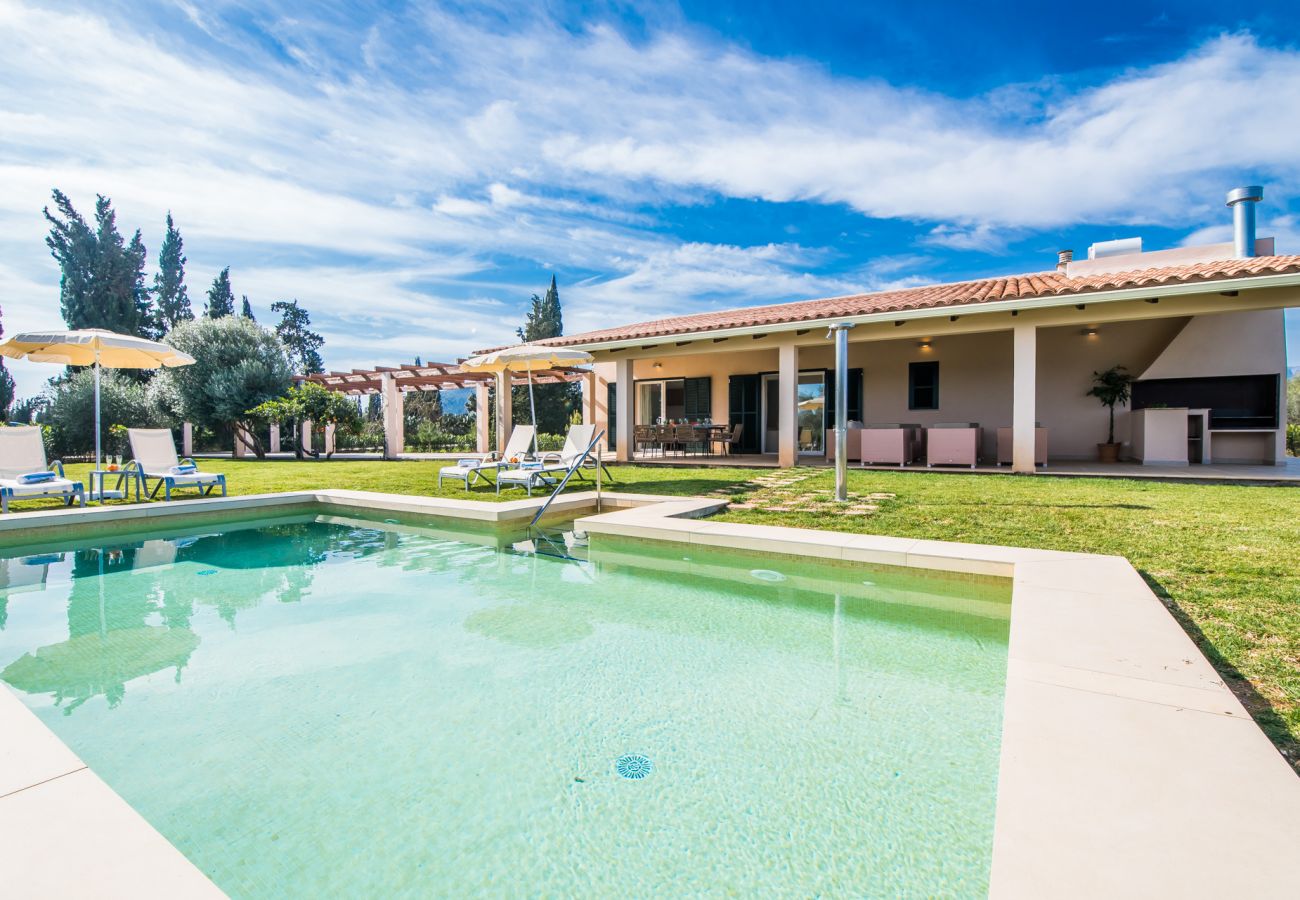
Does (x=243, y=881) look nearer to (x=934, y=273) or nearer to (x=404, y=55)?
(x=404, y=55)

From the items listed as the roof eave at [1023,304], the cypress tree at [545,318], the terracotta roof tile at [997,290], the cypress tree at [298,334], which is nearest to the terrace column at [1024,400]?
the roof eave at [1023,304]

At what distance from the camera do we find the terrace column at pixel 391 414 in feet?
65.8

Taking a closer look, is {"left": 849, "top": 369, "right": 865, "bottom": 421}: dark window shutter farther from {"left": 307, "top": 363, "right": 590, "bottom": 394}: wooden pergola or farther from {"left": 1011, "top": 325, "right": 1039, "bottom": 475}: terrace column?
{"left": 307, "top": 363, "right": 590, "bottom": 394}: wooden pergola

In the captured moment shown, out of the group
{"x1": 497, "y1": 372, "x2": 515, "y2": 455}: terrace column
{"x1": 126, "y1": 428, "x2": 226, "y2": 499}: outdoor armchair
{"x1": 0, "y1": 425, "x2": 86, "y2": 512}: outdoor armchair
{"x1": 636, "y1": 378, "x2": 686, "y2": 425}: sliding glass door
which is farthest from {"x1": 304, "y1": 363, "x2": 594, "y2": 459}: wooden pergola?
{"x1": 0, "y1": 425, "x2": 86, "y2": 512}: outdoor armchair

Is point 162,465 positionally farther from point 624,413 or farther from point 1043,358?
point 1043,358

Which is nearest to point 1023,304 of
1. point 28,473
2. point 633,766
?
point 633,766

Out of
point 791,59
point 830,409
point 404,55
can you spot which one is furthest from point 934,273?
point 404,55

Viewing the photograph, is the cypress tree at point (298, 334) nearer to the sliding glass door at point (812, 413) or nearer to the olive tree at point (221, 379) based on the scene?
the olive tree at point (221, 379)

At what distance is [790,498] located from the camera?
24.7ft

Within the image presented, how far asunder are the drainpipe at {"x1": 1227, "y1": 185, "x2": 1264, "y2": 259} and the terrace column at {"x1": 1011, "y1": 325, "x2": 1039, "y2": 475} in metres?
5.19

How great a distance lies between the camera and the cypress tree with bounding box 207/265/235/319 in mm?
34562

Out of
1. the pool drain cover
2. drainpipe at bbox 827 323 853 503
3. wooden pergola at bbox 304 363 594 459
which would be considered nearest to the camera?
the pool drain cover

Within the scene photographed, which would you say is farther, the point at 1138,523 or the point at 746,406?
the point at 746,406

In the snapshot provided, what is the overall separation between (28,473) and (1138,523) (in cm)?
1293
